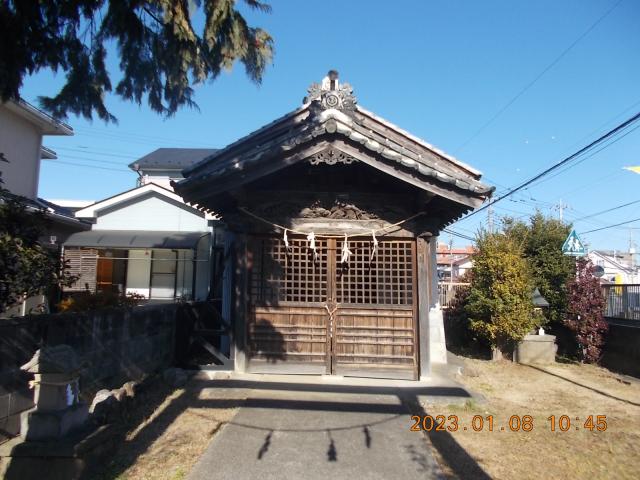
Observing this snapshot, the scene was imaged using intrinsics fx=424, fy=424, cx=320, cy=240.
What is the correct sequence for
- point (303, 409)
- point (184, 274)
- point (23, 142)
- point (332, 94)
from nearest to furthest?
1. point (303, 409)
2. point (332, 94)
3. point (23, 142)
4. point (184, 274)

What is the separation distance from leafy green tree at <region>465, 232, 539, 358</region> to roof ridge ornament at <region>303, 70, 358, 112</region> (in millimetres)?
5230

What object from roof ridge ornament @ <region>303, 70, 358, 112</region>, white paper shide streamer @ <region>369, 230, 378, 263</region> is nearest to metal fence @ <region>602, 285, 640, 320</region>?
white paper shide streamer @ <region>369, 230, 378, 263</region>

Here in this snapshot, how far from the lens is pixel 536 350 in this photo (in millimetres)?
10266

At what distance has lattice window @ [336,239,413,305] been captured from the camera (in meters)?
7.73

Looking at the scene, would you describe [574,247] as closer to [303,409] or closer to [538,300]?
[538,300]

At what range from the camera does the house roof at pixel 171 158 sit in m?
26.7

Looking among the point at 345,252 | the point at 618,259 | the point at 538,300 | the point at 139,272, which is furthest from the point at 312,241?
the point at 618,259

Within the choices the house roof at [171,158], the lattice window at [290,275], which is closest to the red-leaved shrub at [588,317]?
the lattice window at [290,275]

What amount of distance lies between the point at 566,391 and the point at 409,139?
5898 millimetres

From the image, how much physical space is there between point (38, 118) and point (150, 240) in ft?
17.1

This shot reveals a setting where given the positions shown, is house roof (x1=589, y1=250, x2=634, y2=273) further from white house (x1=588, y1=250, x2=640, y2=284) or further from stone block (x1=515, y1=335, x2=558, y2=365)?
stone block (x1=515, y1=335, x2=558, y2=365)

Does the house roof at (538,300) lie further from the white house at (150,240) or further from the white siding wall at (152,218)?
the white siding wall at (152,218)

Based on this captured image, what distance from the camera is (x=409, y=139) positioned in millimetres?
9648

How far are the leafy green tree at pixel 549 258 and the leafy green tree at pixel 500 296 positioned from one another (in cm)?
137
